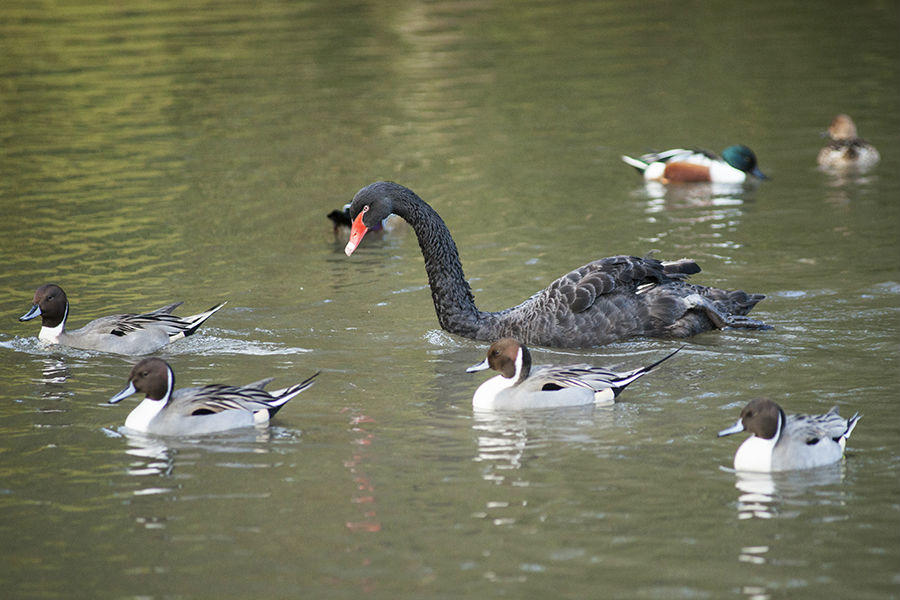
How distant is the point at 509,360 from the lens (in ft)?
29.0

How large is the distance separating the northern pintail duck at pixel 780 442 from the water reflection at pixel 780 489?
0.05 m

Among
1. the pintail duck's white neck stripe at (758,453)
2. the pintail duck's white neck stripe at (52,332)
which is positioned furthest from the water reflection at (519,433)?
the pintail duck's white neck stripe at (52,332)

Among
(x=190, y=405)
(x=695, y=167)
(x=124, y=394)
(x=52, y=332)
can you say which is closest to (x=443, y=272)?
(x=190, y=405)

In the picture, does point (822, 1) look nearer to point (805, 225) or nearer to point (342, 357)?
point (805, 225)

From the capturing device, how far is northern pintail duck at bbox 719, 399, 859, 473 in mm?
7402

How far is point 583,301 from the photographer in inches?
402

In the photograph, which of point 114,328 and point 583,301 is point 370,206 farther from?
point 114,328

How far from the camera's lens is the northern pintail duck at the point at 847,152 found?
16688mm

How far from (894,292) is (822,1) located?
76.0ft

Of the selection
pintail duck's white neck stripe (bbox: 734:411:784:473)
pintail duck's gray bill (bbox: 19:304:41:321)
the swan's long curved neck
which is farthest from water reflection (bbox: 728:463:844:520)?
pintail duck's gray bill (bbox: 19:304:41:321)

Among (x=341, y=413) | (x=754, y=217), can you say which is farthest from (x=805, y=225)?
(x=341, y=413)

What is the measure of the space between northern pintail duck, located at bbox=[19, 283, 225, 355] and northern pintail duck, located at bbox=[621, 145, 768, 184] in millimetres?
8216

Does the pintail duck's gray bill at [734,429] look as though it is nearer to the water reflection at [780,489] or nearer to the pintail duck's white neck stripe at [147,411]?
the water reflection at [780,489]

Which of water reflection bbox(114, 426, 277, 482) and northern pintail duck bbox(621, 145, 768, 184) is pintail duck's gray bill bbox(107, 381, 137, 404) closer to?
water reflection bbox(114, 426, 277, 482)
